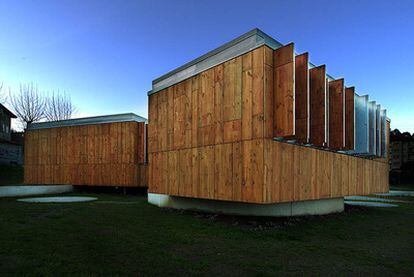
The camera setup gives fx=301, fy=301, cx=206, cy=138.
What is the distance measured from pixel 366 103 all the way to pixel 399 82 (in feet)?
26.4

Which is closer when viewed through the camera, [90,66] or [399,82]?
[399,82]

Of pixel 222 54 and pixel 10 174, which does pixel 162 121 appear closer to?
pixel 222 54

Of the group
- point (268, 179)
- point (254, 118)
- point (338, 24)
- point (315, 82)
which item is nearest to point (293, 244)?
point (268, 179)

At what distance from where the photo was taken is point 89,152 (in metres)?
16.2

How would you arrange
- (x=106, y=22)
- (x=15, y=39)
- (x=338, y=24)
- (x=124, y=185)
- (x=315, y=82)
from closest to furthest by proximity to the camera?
(x=315, y=82) → (x=338, y=24) → (x=106, y=22) → (x=124, y=185) → (x=15, y=39)

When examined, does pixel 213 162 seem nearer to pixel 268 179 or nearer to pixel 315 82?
pixel 268 179

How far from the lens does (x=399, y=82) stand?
52.6 ft

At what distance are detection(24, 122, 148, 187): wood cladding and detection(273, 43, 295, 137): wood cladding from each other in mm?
9940

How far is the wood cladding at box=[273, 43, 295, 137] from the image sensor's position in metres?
6.11

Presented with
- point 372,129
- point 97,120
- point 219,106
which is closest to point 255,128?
point 219,106

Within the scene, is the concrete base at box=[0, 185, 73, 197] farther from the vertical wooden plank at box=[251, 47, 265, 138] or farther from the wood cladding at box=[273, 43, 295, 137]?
the wood cladding at box=[273, 43, 295, 137]

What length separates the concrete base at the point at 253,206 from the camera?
757cm

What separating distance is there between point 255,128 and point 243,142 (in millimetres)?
467

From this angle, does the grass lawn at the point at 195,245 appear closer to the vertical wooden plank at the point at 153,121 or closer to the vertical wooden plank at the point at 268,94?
the vertical wooden plank at the point at 268,94
